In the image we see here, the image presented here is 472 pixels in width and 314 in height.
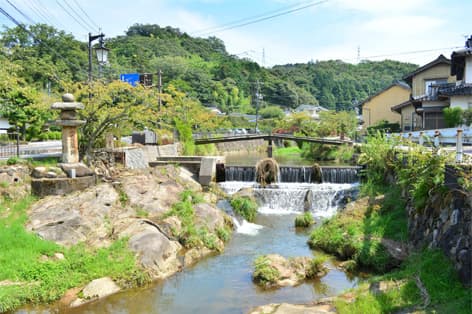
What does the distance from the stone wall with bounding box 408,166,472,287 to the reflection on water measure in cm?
229

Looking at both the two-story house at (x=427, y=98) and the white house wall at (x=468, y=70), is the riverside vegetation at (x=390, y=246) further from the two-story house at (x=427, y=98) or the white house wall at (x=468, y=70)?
the two-story house at (x=427, y=98)

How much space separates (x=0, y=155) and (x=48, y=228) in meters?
6.65

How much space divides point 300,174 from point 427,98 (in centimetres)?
1363

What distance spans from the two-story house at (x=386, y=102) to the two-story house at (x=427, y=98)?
5.21m

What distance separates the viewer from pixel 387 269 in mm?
11547

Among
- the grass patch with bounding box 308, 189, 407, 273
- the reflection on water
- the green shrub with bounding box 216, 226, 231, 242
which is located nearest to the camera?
the reflection on water

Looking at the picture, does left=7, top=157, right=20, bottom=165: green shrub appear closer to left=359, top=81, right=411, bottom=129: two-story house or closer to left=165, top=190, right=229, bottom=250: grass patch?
left=165, top=190, right=229, bottom=250: grass patch

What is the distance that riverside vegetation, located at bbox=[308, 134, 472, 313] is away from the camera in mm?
8219

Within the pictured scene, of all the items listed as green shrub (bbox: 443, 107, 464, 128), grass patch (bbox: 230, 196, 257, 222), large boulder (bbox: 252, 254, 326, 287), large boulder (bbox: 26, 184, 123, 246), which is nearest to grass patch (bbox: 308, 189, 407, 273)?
large boulder (bbox: 252, 254, 326, 287)

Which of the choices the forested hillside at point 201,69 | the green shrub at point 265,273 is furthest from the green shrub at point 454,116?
the forested hillside at point 201,69

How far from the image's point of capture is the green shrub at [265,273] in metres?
11.2

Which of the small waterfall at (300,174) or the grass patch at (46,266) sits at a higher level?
the small waterfall at (300,174)

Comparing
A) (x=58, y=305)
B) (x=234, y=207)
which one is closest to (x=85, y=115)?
(x=234, y=207)

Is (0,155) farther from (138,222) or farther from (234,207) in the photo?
(234,207)
